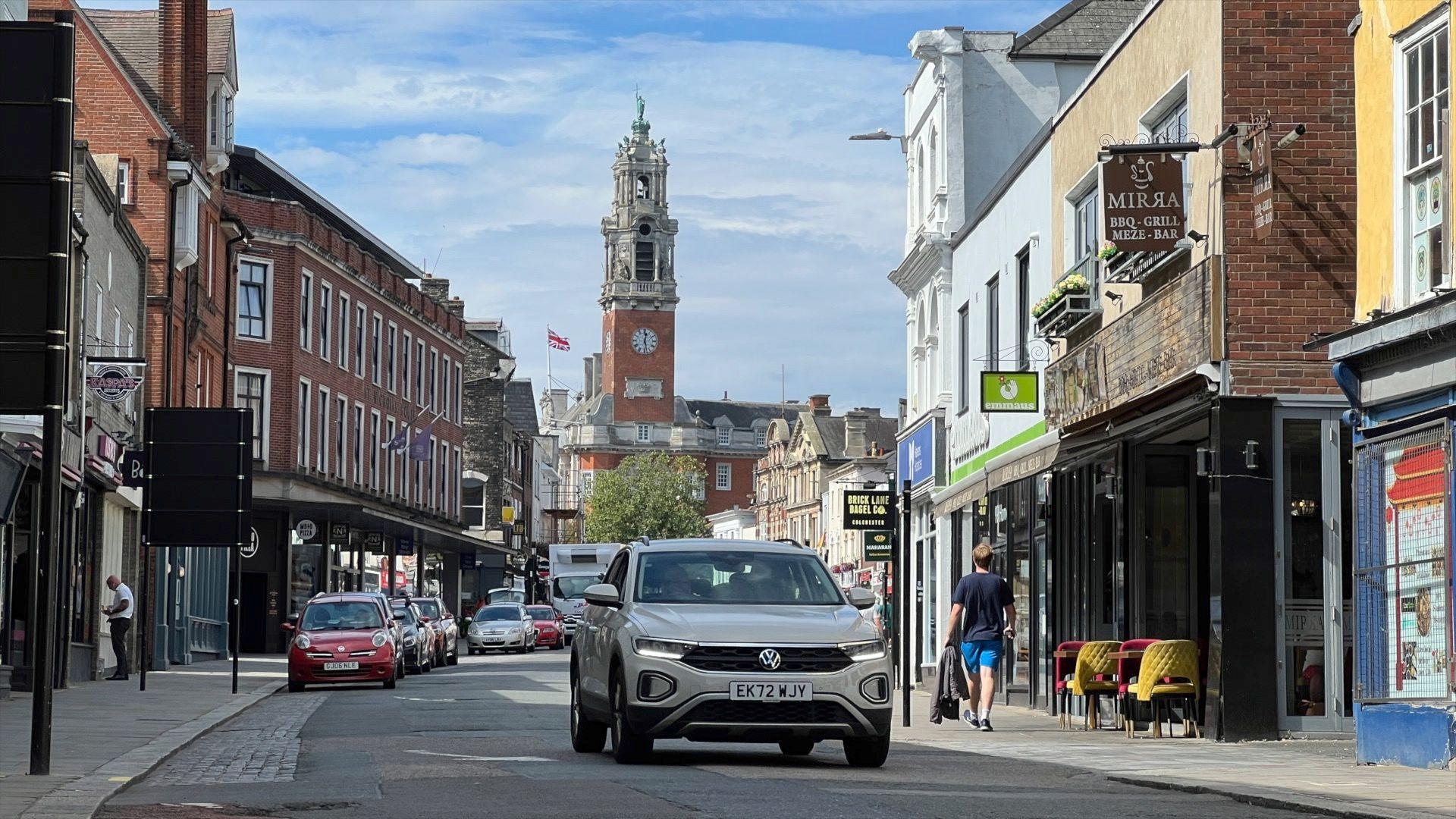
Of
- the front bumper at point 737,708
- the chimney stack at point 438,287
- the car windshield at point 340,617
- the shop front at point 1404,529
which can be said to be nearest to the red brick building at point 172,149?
the car windshield at point 340,617

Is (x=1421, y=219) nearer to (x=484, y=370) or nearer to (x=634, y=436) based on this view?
(x=484, y=370)

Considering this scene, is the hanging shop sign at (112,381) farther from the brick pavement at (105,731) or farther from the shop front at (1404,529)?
the shop front at (1404,529)

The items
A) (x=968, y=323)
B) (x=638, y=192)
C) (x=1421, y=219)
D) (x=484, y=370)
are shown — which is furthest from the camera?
(x=638, y=192)

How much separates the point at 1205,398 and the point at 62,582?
1882cm

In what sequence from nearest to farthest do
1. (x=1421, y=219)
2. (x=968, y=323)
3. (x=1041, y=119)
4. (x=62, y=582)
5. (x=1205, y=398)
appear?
(x=1421, y=219) → (x=1205, y=398) → (x=62, y=582) → (x=968, y=323) → (x=1041, y=119)

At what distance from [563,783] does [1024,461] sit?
14290 millimetres

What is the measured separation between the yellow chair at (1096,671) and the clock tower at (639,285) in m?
158

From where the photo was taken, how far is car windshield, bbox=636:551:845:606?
590 inches

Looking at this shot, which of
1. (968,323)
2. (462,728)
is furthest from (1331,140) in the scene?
(968,323)

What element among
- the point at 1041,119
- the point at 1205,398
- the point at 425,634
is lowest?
the point at 425,634

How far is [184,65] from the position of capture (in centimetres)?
4609

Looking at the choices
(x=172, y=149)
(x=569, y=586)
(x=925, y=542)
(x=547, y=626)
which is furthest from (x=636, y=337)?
(x=925, y=542)

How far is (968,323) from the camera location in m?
32.7

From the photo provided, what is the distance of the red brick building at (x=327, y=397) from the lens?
56281 millimetres
